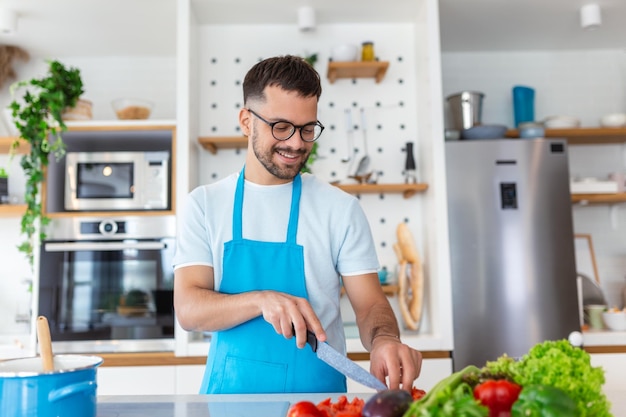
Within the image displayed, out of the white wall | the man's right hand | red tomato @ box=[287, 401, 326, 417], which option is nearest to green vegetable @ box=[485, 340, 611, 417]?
red tomato @ box=[287, 401, 326, 417]

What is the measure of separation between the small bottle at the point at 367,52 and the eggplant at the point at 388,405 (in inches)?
103

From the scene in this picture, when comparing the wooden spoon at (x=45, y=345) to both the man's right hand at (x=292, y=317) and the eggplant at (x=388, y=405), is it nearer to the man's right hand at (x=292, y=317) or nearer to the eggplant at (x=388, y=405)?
the man's right hand at (x=292, y=317)

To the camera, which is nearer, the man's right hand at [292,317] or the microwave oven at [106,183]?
the man's right hand at [292,317]

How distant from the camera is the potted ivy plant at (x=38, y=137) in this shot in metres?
2.83

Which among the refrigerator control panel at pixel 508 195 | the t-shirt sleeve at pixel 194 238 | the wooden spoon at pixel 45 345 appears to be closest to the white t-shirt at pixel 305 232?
the t-shirt sleeve at pixel 194 238

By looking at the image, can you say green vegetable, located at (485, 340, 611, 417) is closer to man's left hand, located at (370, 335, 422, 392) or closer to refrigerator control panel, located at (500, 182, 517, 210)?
man's left hand, located at (370, 335, 422, 392)

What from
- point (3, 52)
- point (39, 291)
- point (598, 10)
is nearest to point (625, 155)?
point (598, 10)

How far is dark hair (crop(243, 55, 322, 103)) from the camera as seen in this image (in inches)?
56.9

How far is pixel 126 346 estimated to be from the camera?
9.07 ft

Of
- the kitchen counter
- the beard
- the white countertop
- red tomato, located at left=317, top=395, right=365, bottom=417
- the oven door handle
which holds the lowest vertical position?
the white countertop

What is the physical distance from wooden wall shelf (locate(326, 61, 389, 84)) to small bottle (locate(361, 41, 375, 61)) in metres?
0.07

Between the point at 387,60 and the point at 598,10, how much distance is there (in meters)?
1.17

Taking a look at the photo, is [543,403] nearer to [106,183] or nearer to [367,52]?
[106,183]

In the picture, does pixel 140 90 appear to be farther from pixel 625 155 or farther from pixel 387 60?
pixel 625 155
